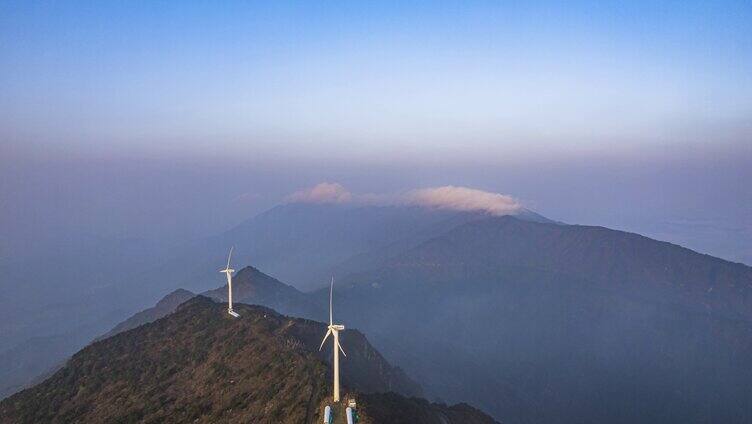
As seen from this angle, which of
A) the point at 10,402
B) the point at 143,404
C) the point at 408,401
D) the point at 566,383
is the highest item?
the point at 408,401

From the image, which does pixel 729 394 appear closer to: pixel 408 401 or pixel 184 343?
pixel 408 401

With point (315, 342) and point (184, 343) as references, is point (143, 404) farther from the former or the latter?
point (315, 342)

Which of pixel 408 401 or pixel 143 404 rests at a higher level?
pixel 408 401

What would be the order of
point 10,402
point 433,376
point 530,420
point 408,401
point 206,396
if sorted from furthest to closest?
point 433,376 → point 530,420 → point 10,402 → point 206,396 → point 408,401

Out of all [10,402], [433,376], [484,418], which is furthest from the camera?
[433,376]

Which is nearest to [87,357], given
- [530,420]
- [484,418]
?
[484,418]

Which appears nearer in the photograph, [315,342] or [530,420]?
[315,342]
